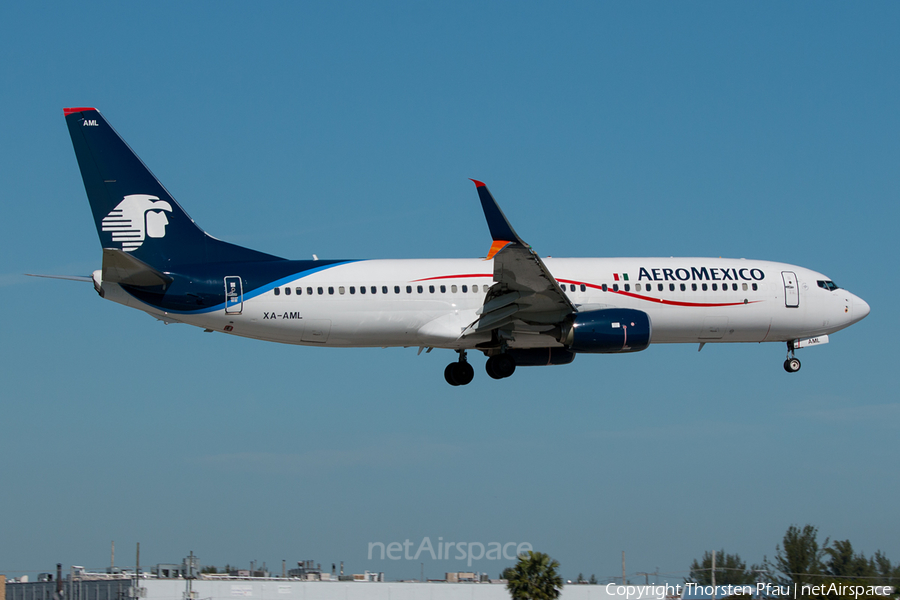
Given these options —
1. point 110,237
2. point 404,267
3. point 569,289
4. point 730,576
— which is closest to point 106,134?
point 110,237

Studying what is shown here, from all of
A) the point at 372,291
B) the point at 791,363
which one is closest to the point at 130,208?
the point at 372,291

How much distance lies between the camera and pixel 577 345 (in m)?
35.9

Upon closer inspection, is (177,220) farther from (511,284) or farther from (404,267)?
(511,284)

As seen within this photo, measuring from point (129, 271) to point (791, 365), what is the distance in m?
25.5

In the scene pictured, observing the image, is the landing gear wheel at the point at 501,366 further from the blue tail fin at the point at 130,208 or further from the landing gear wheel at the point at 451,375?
the blue tail fin at the point at 130,208

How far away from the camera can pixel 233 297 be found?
3472 cm

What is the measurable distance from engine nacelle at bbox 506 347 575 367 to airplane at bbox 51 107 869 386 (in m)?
0.04

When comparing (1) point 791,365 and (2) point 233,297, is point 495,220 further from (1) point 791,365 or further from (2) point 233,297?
(1) point 791,365

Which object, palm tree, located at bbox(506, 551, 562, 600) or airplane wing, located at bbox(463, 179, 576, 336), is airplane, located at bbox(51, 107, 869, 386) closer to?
airplane wing, located at bbox(463, 179, 576, 336)

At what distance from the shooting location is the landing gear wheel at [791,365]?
41688 millimetres

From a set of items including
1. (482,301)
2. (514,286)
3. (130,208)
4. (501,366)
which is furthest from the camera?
(501,366)

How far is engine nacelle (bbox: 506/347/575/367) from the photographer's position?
3853 cm

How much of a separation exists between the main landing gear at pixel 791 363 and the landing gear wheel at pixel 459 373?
A: 1275 centimetres

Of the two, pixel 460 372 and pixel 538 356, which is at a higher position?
pixel 538 356
